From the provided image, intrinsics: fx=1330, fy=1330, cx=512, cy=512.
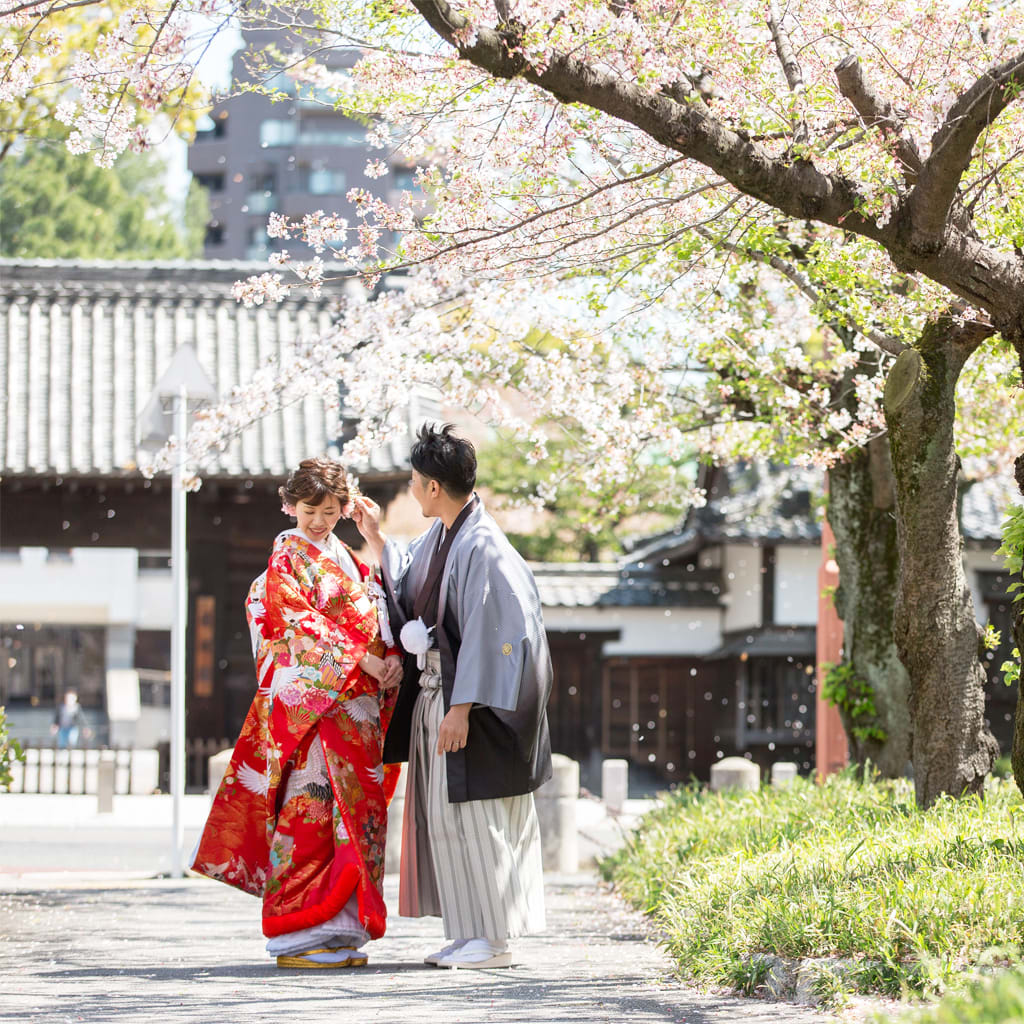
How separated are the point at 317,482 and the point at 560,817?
230 inches

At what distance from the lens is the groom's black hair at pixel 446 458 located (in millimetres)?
5344

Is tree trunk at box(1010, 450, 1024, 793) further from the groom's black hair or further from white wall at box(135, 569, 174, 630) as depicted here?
white wall at box(135, 569, 174, 630)

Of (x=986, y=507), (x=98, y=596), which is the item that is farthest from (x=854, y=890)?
(x=98, y=596)

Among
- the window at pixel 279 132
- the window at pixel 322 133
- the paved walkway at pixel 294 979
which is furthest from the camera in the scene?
the window at pixel 279 132

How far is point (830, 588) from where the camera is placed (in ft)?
36.7

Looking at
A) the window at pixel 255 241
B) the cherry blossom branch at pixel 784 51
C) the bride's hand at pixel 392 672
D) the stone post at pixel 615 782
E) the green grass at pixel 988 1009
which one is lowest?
the stone post at pixel 615 782

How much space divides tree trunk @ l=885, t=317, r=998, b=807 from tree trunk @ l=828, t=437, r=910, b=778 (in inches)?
95.0

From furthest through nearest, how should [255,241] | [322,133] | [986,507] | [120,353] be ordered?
[255,241], [322,133], [986,507], [120,353]

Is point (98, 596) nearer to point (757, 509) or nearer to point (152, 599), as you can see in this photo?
point (152, 599)

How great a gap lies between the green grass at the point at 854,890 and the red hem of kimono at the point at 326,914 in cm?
128

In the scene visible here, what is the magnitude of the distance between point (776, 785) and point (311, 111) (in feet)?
136

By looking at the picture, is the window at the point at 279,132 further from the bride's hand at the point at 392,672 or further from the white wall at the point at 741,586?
the bride's hand at the point at 392,672

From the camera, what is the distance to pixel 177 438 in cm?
894

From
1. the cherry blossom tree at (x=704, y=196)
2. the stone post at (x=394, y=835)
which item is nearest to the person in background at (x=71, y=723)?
the stone post at (x=394, y=835)
